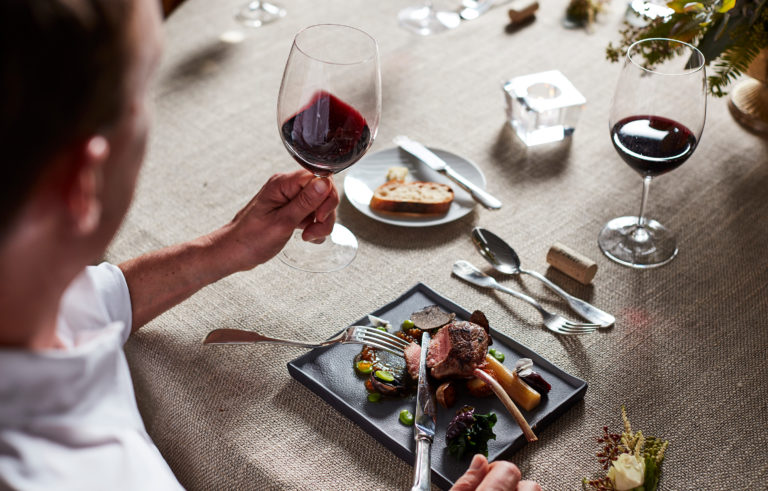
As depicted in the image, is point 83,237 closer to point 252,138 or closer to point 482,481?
point 482,481

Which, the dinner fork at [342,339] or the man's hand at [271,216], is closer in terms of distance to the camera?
the dinner fork at [342,339]

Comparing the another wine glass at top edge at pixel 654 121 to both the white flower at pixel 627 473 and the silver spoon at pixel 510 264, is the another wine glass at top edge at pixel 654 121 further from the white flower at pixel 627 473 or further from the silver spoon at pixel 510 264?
the white flower at pixel 627 473

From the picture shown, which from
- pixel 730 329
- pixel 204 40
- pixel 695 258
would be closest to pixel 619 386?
pixel 730 329

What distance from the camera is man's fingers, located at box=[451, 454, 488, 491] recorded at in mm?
818

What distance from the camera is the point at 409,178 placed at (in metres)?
1.39

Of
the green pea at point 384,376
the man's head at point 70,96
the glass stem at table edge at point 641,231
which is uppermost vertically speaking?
the man's head at point 70,96

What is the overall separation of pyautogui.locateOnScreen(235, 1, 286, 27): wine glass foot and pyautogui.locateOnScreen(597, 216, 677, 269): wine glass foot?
1084 mm

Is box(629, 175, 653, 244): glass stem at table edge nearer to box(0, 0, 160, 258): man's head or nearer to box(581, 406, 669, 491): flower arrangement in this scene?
box(581, 406, 669, 491): flower arrangement

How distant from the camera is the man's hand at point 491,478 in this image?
808 millimetres

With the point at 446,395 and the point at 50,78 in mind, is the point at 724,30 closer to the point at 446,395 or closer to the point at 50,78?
the point at 446,395

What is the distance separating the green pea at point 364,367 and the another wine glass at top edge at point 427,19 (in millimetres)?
1132

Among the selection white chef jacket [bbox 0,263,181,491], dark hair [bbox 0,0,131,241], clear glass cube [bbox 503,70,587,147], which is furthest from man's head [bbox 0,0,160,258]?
clear glass cube [bbox 503,70,587,147]

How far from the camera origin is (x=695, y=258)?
4.02ft

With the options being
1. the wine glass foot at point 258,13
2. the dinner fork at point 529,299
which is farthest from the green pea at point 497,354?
the wine glass foot at point 258,13
